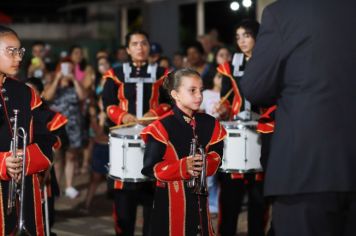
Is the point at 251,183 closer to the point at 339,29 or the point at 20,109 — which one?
the point at 20,109

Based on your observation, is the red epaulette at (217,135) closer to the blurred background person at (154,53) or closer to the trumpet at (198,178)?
the trumpet at (198,178)

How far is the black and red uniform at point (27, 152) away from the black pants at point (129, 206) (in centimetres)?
176

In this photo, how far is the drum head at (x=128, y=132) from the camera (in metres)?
6.11

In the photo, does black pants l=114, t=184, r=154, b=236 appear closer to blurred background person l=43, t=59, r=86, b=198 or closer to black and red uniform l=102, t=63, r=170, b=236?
black and red uniform l=102, t=63, r=170, b=236

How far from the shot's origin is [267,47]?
361cm

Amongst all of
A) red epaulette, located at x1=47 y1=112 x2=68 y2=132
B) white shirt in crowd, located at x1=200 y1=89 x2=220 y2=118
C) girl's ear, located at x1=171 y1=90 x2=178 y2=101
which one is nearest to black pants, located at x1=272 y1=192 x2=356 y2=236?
girl's ear, located at x1=171 y1=90 x2=178 y2=101

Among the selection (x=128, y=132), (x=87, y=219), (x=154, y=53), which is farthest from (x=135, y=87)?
(x=154, y=53)

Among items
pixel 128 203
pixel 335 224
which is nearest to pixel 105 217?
pixel 128 203

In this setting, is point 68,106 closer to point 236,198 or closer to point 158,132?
point 236,198

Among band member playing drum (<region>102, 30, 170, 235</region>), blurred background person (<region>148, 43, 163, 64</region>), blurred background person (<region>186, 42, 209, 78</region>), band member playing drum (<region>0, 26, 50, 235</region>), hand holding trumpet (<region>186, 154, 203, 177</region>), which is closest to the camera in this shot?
band member playing drum (<region>0, 26, 50, 235</region>)

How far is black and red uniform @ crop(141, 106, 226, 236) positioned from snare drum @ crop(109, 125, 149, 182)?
79 centimetres

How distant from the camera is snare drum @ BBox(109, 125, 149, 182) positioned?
6109 mm

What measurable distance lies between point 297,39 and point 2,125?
185 cm

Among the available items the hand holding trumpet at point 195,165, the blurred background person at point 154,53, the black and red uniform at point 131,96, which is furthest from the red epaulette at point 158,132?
the blurred background person at point 154,53
